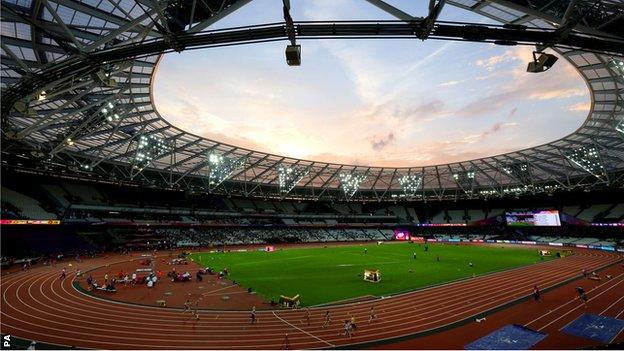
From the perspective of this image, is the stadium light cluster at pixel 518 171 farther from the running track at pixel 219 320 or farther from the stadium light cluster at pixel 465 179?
Answer: the running track at pixel 219 320

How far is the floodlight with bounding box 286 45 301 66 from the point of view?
1189cm

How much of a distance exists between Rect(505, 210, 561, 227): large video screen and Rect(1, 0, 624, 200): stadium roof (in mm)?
5384

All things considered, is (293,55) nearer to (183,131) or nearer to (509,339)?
(509,339)

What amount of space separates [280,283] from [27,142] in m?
29.7

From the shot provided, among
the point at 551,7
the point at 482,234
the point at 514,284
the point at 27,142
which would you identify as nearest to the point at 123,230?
the point at 27,142

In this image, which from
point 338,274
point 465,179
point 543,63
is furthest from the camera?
point 465,179

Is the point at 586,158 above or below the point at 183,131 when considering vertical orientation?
below

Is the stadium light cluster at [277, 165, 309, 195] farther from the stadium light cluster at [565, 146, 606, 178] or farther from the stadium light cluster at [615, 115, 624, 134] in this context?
the stadium light cluster at [615, 115, 624, 134]

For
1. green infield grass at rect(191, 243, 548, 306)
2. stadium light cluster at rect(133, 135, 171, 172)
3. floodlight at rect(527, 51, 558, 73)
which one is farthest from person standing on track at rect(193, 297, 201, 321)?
stadium light cluster at rect(133, 135, 171, 172)

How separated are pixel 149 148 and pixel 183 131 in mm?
6672

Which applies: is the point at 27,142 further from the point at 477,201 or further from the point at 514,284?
the point at 477,201

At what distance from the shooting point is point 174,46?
13.1 m

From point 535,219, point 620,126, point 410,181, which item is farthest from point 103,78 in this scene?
point 535,219

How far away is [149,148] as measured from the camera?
163ft
